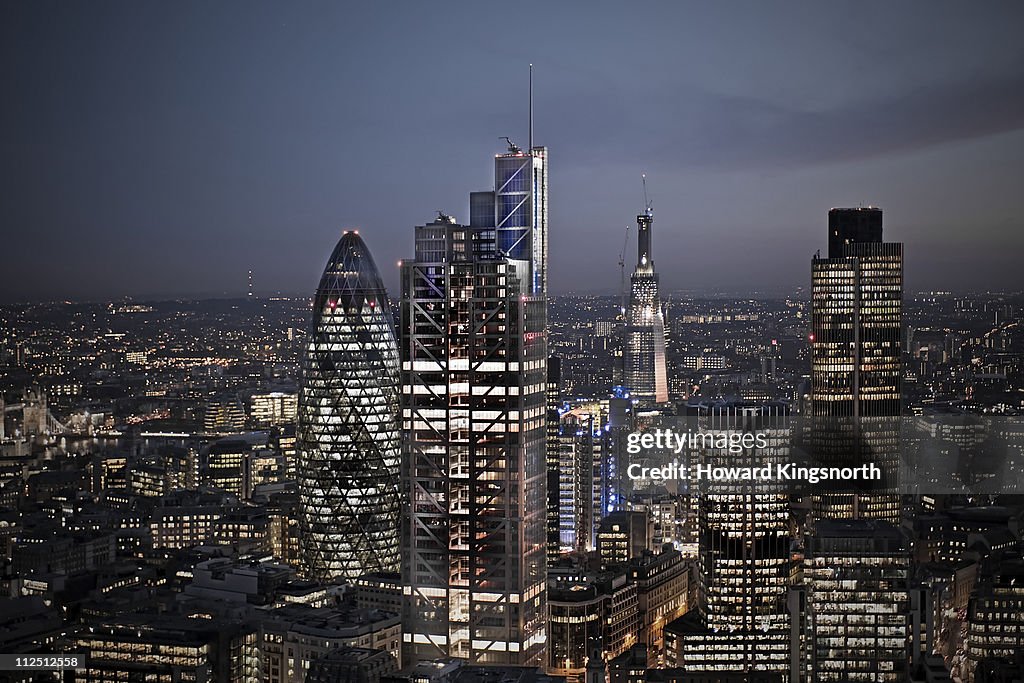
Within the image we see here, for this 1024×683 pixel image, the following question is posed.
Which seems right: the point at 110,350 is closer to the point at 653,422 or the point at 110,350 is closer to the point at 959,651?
the point at 653,422

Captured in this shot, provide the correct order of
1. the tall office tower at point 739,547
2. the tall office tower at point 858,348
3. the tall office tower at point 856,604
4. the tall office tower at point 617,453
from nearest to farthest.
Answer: the tall office tower at point 856,604 → the tall office tower at point 739,547 → the tall office tower at point 858,348 → the tall office tower at point 617,453

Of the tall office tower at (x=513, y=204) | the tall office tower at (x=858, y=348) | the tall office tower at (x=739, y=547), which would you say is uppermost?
the tall office tower at (x=513, y=204)

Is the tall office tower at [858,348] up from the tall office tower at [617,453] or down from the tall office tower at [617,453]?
up

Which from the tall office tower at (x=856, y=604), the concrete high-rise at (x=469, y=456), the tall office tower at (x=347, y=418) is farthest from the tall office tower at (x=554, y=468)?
the tall office tower at (x=856, y=604)

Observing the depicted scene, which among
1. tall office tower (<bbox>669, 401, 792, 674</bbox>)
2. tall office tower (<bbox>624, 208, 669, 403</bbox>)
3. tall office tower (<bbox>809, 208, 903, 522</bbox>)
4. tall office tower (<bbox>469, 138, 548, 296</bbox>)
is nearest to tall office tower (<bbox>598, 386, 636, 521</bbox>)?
tall office tower (<bbox>624, 208, 669, 403</bbox>)

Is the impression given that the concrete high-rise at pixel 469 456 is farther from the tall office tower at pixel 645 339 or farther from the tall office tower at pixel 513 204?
the tall office tower at pixel 645 339

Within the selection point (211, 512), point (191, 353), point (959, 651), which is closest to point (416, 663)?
point (959, 651)

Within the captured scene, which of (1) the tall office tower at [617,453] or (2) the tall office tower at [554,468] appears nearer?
Answer: (2) the tall office tower at [554,468]

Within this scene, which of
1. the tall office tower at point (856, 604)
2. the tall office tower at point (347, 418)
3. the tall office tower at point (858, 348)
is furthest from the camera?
the tall office tower at point (347, 418)
